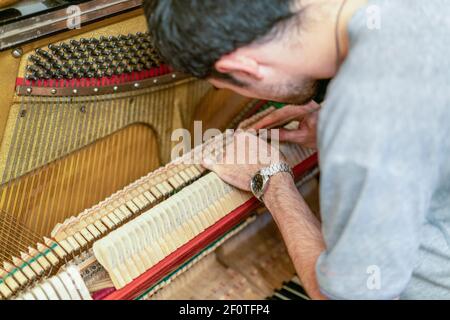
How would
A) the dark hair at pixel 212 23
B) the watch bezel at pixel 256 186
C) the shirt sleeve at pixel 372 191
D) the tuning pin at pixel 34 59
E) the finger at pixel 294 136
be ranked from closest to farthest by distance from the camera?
the shirt sleeve at pixel 372 191 < the dark hair at pixel 212 23 < the tuning pin at pixel 34 59 < the watch bezel at pixel 256 186 < the finger at pixel 294 136

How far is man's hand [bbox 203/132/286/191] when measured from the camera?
1827 millimetres

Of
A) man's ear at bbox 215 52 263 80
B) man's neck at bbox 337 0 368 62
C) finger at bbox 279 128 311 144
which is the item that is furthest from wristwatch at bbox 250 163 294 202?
man's neck at bbox 337 0 368 62

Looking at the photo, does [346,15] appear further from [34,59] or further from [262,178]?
[34,59]

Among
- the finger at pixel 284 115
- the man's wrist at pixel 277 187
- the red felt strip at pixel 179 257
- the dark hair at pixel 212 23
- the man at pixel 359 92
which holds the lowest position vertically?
the red felt strip at pixel 179 257

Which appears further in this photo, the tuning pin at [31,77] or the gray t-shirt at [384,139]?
the tuning pin at [31,77]

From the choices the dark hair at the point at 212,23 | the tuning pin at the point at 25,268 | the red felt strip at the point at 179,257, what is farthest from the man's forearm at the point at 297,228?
the tuning pin at the point at 25,268

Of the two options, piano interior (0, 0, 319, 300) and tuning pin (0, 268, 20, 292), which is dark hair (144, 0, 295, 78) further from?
tuning pin (0, 268, 20, 292)

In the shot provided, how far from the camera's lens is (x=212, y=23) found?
129 cm

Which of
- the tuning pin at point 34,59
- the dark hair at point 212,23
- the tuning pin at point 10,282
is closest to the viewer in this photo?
the dark hair at point 212,23

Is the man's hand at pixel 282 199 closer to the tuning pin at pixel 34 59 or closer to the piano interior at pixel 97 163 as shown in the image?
the piano interior at pixel 97 163

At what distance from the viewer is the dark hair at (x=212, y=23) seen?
128cm

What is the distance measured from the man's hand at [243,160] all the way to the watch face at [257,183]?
0.07ft

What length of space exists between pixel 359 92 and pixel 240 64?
0.35 metres

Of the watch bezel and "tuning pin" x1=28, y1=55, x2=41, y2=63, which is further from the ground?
"tuning pin" x1=28, y1=55, x2=41, y2=63
